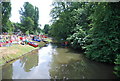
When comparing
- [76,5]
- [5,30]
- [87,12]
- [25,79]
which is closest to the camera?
[25,79]

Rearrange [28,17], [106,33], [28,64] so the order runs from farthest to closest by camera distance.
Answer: [28,17]
[28,64]
[106,33]

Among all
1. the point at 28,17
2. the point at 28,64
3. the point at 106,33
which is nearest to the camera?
the point at 106,33

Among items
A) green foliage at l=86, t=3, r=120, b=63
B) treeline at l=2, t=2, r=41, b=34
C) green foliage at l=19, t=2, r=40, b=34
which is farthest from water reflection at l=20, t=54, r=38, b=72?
green foliage at l=19, t=2, r=40, b=34

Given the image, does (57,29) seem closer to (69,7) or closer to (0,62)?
(69,7)

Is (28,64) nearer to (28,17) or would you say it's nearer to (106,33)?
(106,33)

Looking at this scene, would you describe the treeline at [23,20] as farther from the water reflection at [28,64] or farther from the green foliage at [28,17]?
the water reflection at [28,64]

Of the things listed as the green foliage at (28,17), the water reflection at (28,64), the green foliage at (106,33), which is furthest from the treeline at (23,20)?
the green foliage at (106,33)

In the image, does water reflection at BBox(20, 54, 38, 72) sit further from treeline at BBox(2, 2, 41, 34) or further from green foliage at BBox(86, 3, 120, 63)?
treeline at BBox(2, 2, 41, 34)

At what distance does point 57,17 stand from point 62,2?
4669 millimetres

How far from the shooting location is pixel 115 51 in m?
9.61

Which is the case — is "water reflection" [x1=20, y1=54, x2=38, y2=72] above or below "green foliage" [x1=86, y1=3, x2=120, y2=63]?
below

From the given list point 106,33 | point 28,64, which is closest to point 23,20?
point 28,64

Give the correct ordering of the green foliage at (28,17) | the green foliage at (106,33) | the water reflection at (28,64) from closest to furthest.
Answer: the green foliage at (106,33), the water reflection at (28,64), the green foliage at (28,17)

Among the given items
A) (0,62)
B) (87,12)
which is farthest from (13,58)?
(87,12)
